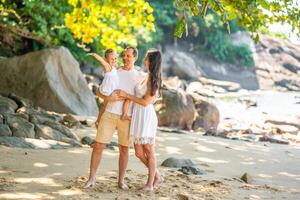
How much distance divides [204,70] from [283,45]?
25.5 feet

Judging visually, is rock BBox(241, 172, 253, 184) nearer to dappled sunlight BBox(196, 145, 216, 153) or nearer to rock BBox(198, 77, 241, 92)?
dappled sunlight BBox(196, 145, 216, 153)

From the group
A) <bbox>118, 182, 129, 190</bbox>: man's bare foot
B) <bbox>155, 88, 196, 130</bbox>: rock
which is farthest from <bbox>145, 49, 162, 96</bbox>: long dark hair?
<bbox>155, 88, 196, 130</bbox>: rock

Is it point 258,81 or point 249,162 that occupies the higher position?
point 258,81

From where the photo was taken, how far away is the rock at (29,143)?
664cm

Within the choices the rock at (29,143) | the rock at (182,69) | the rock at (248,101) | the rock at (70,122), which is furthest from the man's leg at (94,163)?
the rock at (182,69)

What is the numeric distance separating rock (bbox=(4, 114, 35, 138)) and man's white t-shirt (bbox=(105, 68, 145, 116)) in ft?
10.2

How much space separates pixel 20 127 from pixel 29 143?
0.77 metres

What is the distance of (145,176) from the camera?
5445mm

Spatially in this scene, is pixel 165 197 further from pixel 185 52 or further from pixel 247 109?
pixel 185 52

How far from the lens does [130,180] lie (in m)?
5.11

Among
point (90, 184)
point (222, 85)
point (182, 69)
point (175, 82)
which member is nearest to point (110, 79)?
point (90, 184)

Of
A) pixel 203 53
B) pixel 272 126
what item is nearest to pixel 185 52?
pixel 203 53

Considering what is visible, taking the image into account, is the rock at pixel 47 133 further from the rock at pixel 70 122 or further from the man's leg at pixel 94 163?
the man's leg at pixel 94 163

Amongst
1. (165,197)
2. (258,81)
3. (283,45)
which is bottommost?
(165,197)
